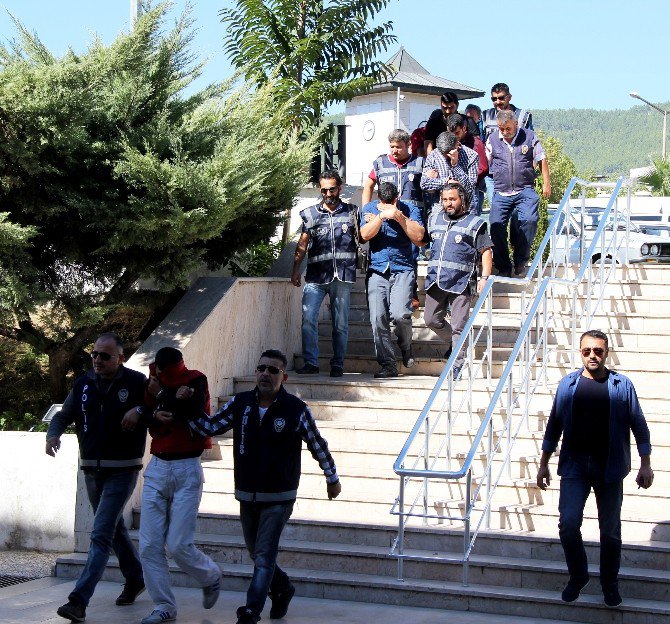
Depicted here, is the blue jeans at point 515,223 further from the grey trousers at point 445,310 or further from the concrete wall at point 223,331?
the concrete wall at point 223,331

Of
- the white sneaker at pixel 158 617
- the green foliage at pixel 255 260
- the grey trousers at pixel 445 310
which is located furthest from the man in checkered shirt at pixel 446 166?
the white sneaker at pixel 158 617

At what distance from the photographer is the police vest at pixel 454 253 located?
936 centimetres

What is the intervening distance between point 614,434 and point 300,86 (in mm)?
8640

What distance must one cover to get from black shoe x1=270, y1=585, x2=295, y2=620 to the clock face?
1468 inches

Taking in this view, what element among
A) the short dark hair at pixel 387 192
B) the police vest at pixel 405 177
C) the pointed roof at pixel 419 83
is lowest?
the short dark hair at pixel 387 192

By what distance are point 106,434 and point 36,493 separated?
2.00m

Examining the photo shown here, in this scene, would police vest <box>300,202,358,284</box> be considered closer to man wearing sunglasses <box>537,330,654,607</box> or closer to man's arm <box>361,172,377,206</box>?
man's arm <box>361,172,377,206</box>

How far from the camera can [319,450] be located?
6.59 meters

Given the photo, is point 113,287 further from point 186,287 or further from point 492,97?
point 492,97

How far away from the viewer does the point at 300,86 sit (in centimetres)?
1427

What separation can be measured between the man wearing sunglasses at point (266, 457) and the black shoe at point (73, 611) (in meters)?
0.99

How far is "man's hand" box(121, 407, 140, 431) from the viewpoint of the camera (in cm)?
673

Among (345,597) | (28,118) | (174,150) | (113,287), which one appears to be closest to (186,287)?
(113,287)

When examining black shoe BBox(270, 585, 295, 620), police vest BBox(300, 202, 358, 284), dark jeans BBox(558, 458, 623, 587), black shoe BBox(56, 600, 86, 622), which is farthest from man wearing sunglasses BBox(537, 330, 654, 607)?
police vest BBox(300, 202, 358, 284)
